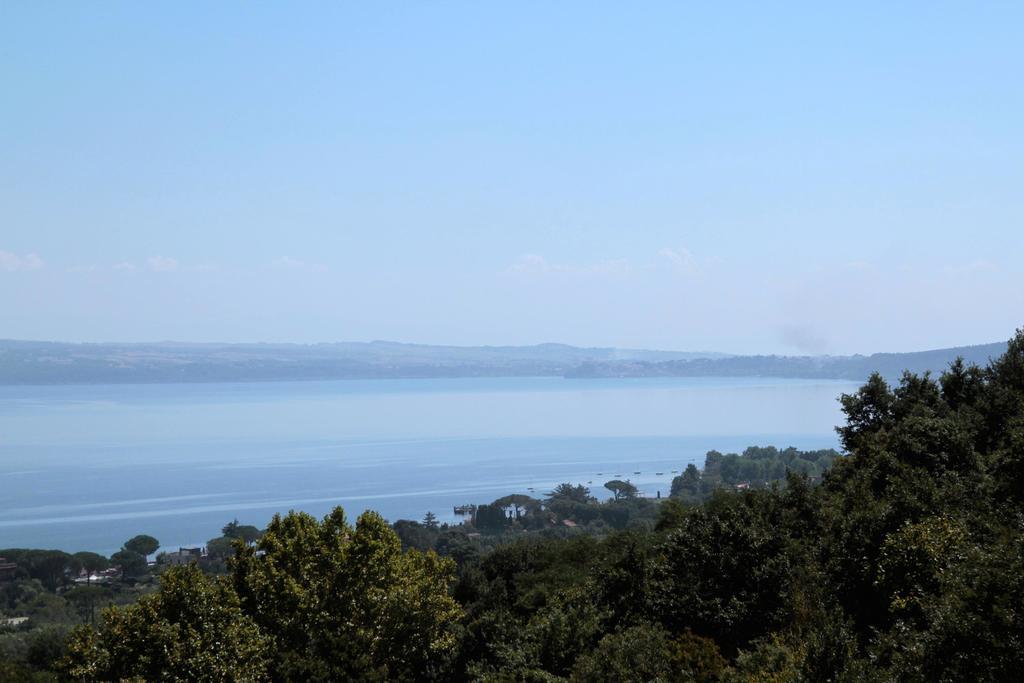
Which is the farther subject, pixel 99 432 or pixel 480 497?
pixel 99 432

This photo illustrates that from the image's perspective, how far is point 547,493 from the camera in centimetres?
11169

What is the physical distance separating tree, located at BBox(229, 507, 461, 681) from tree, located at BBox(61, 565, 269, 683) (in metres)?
1.79

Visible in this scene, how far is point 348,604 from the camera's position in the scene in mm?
27203

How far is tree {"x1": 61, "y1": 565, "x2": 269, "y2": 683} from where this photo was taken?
22.8m

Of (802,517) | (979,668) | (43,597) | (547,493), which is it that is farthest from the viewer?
(547,493)

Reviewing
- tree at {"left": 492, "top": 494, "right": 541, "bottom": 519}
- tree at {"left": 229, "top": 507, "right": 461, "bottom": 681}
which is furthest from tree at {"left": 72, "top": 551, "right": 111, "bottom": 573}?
tree at {"left": 229, "top": 507, "right": 461, "bottom": 681}

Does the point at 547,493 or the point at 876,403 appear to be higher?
the point at 876,403

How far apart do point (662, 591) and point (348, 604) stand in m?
7.76

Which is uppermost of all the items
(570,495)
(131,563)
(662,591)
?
(662,591)

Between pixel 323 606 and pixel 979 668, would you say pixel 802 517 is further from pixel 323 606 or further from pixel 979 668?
pixel 979 668

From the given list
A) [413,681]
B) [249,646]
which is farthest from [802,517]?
[249,646]

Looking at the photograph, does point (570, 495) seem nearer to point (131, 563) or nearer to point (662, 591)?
point (131, 563)

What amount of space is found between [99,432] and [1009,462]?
18875cm

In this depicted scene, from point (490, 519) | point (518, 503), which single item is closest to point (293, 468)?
point (518, 503)
